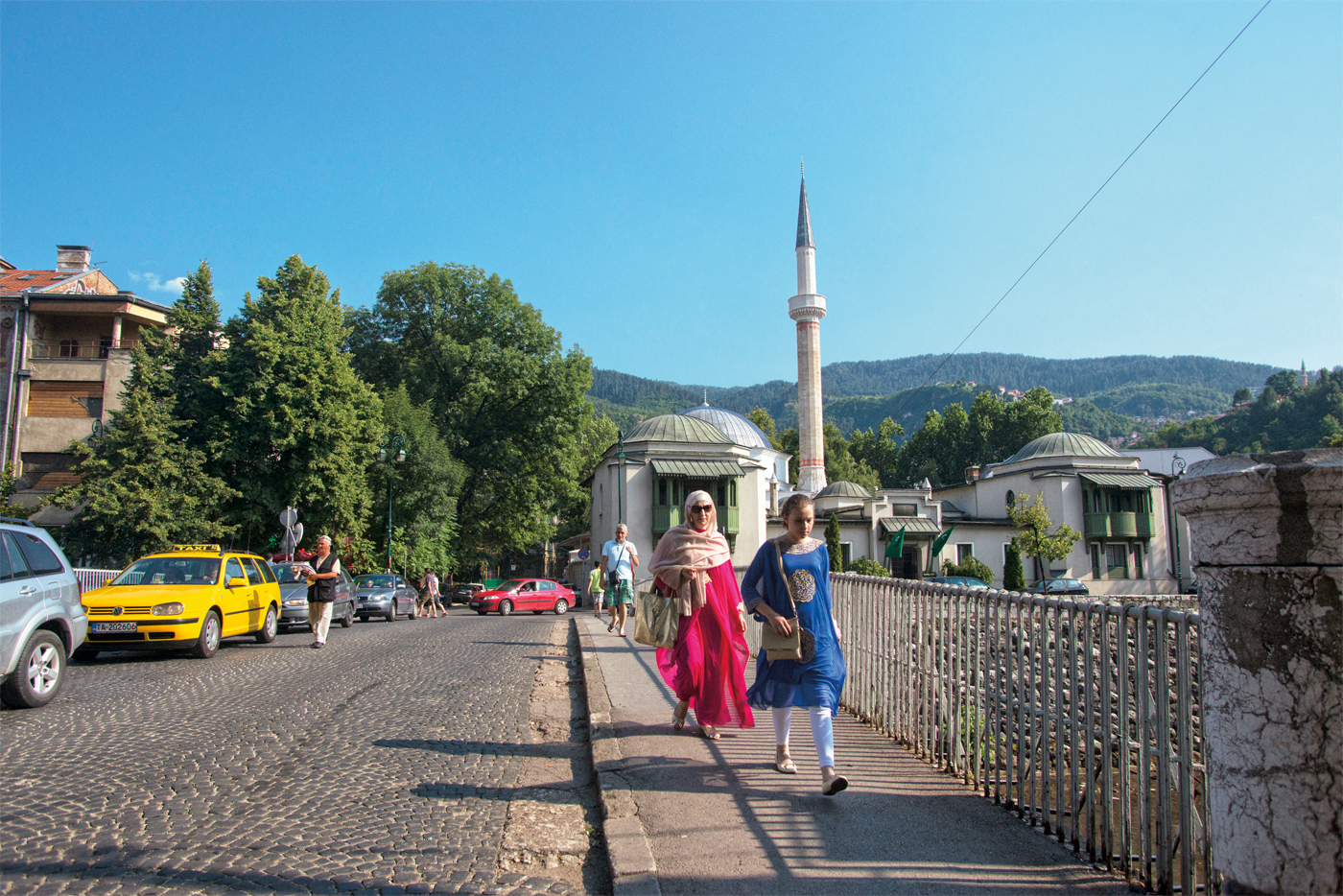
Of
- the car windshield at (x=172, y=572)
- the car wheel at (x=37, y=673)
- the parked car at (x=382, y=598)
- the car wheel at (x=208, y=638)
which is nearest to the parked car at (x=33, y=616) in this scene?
the car wheel at (x=37, y=673)

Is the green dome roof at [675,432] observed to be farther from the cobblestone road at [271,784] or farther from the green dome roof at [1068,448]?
the cobblestone road at [271,784]

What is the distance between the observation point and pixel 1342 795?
2.13 metres

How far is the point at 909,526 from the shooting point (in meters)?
45.6

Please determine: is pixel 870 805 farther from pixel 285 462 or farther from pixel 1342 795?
pixel 285 462

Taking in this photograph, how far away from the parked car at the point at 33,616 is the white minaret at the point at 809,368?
47.0 m

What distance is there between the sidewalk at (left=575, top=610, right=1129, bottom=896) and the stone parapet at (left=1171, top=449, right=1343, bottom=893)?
128 centimetres

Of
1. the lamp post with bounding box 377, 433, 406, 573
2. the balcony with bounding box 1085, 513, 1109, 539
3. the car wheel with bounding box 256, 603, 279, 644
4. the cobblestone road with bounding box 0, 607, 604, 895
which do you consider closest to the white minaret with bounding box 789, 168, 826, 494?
the balcony with bounding box 1085, 513, 1109, 539

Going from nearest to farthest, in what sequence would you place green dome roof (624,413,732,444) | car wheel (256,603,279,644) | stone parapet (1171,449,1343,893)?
stone parapet (1171,449,1343,893), car wheel (256,603,279,644), green dome roof (624,413,732,444)

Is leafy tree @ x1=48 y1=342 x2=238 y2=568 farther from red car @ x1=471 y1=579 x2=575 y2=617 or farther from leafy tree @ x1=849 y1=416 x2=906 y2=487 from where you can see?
leafy tree @ x1=849 y1=416 x2=906 y2=487

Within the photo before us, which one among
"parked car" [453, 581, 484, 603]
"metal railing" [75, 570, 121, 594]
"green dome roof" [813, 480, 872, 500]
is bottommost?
"parked car" [453, 581, 484, 603]

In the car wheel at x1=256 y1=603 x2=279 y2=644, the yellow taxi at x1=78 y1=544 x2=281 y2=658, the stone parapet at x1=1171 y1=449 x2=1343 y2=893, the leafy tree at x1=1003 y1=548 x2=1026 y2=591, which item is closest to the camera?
the stone parapet at x1=1171 y1=449 x2=1343 y2=893

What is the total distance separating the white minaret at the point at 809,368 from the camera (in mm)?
52500

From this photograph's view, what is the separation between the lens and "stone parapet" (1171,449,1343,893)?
7.01 feet

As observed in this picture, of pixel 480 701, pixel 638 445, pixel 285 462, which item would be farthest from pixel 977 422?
pixel 480 701
